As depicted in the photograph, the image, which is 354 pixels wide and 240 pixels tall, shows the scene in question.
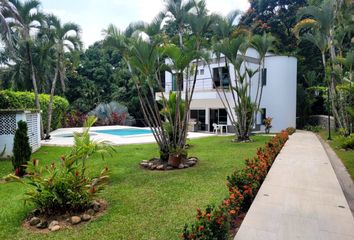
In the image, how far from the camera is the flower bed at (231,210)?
3.74 meters

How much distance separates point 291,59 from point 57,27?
1856cm

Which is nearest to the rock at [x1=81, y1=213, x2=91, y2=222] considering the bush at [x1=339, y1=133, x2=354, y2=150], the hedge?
the hedge

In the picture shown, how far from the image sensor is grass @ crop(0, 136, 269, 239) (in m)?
4.68

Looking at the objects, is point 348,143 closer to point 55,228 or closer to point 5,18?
point 55,228

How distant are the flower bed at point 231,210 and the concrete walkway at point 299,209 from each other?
0.70 feet

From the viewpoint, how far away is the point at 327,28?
51.9 ft

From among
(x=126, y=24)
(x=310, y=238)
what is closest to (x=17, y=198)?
(x=310, y=238)

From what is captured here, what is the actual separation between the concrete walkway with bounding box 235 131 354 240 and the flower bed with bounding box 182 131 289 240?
0.21 meters

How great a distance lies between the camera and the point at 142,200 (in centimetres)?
619

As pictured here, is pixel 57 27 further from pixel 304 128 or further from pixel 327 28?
pixel 304 128

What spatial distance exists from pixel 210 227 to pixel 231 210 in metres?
0.91

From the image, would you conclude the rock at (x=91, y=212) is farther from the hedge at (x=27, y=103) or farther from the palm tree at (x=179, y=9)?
the hedge at (x=27, y=103)

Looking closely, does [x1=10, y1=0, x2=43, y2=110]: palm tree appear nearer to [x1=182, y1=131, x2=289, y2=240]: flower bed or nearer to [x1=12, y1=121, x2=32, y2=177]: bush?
[x1=12, y1=121, x2=32, y2=177]: bush

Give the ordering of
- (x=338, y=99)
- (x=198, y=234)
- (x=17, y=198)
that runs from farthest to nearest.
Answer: (x=338, y=99)
(x=17, y=198)
(x=198, y=234)
